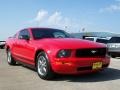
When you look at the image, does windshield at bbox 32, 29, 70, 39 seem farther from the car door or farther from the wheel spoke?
the wheel spoke

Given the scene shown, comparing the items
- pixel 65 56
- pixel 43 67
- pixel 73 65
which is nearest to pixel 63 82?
pixel 73 65

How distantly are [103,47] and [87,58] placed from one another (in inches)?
28.5

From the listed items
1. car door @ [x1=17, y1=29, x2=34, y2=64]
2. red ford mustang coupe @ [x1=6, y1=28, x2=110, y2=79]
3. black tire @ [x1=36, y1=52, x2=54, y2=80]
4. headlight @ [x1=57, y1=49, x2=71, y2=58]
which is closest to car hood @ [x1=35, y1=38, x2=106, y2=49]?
red ford mustang coupe @ [x1=6, y1=28, x2=110, y2=79]

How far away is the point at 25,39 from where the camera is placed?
978 cm

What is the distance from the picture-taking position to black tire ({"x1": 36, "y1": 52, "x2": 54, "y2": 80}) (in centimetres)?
810

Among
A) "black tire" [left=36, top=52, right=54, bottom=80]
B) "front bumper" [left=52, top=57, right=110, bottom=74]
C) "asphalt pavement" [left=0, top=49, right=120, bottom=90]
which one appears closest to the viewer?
"asphalt pavement" [left=0, top=49, right=120, bottom=90]

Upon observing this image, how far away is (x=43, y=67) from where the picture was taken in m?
8.43

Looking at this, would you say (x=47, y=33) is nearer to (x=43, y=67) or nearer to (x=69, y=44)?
(x=43, y=67)

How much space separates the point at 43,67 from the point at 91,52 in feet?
4.54

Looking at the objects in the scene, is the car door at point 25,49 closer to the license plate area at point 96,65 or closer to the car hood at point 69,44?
the car hood at point 69,44

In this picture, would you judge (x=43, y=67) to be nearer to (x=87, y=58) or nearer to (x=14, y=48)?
(x=87, y=58)

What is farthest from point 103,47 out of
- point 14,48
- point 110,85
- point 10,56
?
point 10,56

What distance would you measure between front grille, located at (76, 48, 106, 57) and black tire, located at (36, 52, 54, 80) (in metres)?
0.86

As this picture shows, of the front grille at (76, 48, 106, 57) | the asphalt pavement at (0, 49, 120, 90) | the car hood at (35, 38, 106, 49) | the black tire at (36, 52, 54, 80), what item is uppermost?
the car hood at (35, 38, 106, 49)
